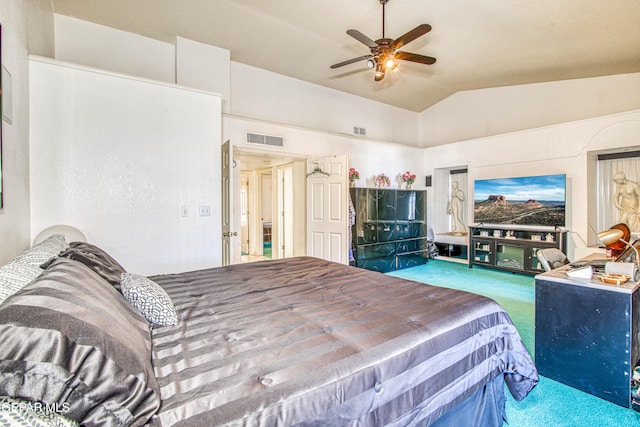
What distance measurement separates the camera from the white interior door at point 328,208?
15.5ft

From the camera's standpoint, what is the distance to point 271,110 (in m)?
5.16

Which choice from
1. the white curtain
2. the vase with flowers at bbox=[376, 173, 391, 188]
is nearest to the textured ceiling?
the white curtain

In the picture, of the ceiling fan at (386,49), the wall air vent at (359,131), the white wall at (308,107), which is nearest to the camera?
the ceiling fan at (386,49)

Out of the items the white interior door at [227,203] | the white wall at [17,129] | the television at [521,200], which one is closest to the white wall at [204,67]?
the white interior door at [227,203]

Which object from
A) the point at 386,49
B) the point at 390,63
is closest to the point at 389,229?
the point at 390,63

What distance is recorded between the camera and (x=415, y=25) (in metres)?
3.80

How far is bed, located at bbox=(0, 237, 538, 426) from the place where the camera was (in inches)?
28.7

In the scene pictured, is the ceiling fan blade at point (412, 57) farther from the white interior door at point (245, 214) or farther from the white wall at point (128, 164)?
the white interior door at point (245, 214)

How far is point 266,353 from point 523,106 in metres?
6.76

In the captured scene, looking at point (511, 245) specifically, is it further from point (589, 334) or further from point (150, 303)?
point (150, 303)

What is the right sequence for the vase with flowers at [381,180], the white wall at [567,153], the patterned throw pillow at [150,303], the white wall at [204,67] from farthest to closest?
the vase with flowers at [381,180] → the white wall at [567,153] → the white wall at [204,67] → the patterned throw pillow at [150,303]

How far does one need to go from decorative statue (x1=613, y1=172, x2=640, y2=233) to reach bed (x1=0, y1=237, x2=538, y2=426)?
483cm

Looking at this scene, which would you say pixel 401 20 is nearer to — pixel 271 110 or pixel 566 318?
pixel 271 110

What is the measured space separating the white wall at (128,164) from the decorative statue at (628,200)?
6236 millimetres
